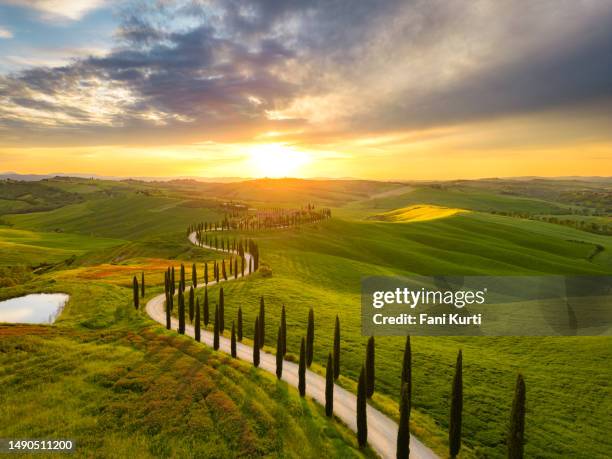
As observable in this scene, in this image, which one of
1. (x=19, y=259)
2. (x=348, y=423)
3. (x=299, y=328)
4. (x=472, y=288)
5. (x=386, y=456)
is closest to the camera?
(x=386, y=456)

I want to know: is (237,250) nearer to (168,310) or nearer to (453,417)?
(168,310)

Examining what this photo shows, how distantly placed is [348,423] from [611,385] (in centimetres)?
3650

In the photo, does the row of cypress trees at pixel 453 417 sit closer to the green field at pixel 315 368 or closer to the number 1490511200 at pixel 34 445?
the green field at pixel 315 368

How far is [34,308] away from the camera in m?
78.8

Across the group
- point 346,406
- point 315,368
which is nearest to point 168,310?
point 315,368

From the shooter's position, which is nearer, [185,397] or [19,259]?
[185,397]

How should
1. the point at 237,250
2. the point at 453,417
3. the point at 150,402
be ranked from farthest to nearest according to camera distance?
the point at 237,250 → the point at 150,402 → the point at 453,417

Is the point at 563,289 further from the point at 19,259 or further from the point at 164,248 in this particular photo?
the point at 19,259

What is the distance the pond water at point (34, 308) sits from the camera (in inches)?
2871

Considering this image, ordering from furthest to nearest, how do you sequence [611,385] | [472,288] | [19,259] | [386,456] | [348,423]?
[19,259] < [472,288] < [611,385] < [348,423] < [386,456]

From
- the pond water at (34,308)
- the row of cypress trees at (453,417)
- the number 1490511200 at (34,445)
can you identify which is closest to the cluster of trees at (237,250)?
the pond water at (34,308)

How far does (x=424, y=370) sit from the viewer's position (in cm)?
5334

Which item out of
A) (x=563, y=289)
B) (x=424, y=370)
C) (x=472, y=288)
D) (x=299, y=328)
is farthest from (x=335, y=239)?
(x=424, y=370)

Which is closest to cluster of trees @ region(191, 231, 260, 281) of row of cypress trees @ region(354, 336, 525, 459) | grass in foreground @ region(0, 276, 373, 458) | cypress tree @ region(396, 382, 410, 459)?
grass in foreground @ region(0, 276, 373, 458)
